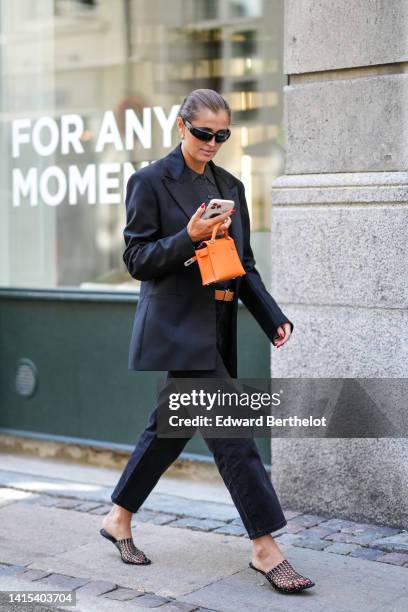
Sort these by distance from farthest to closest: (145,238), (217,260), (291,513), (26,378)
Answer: (26,378) < (291,513) < (145,238) < (217,260)

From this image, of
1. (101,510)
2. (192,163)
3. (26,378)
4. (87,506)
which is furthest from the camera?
(26,378)

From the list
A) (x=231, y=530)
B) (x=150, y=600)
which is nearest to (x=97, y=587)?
(x=150, y=600)

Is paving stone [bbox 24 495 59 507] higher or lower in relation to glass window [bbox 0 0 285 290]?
lower

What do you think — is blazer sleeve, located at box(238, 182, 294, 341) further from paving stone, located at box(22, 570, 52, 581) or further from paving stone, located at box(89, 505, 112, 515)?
paving stone, located at box(89, 505, 112, 515)

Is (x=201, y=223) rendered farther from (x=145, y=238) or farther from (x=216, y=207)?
(x=145, y=238)

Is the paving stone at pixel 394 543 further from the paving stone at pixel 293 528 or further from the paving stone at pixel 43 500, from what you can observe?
the paving stone at pixel 43 500

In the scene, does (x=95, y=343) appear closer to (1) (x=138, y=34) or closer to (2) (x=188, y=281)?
(1) (x=138, y=34)

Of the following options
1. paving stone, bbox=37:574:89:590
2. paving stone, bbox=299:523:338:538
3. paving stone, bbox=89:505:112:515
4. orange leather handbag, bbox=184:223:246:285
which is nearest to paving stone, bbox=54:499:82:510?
paving stone, bbox=89:505:112:515

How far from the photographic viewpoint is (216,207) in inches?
182

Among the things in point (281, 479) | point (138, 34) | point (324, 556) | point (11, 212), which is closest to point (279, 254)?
point (281, 479)

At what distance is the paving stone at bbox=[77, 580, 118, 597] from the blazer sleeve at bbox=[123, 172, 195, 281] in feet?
4.33

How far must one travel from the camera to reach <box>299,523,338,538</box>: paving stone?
18.7ft

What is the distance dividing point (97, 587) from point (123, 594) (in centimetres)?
15

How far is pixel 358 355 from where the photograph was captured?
5.84m
